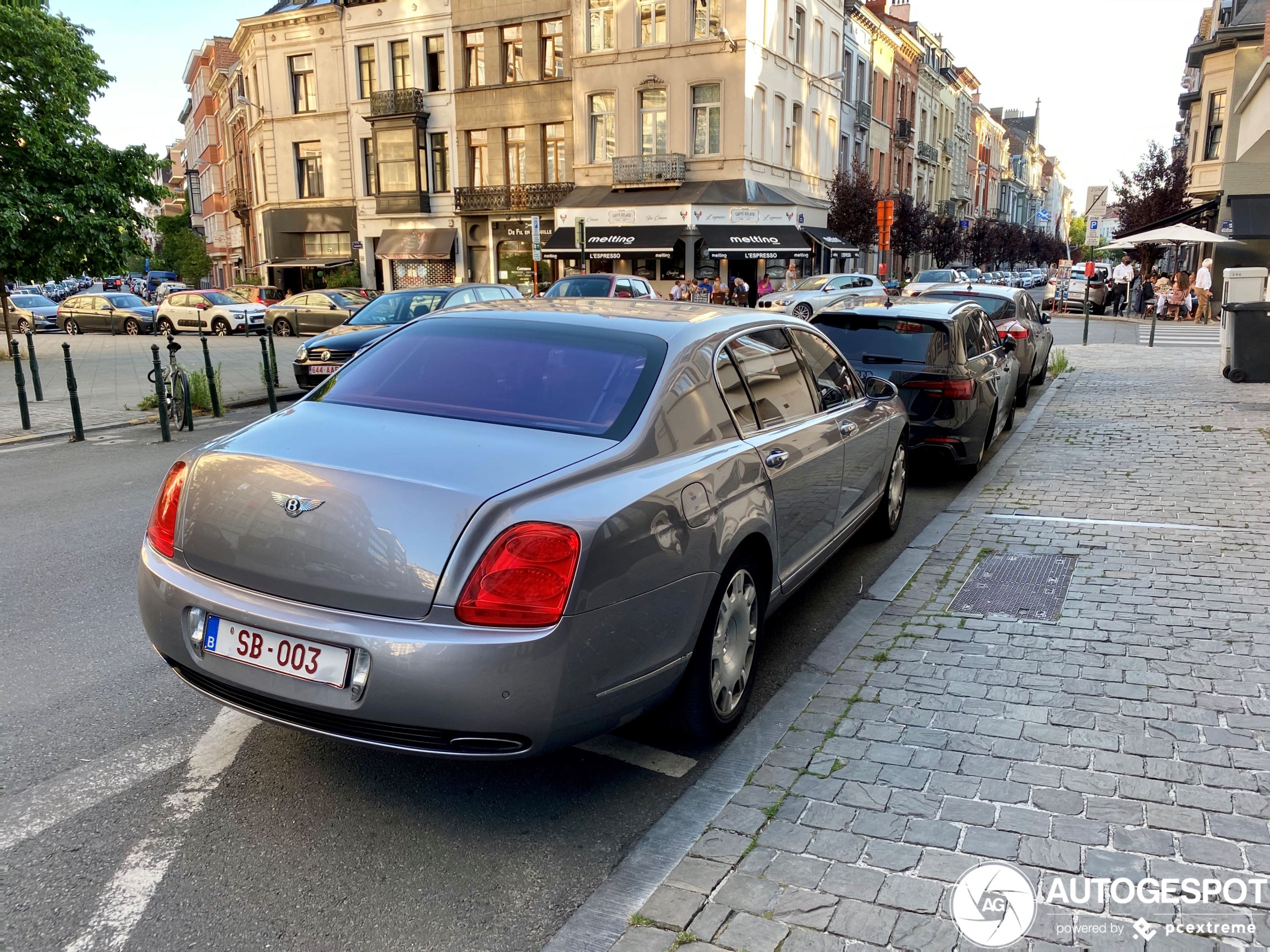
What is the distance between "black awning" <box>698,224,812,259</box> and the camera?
34312mm

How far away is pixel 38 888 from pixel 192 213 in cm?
9402

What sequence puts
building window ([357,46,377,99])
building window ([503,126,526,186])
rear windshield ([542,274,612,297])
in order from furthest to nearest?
building window ([357,46,377,99])
building window ([503,126,526,186])
rear windshield ([542,274,612,297])

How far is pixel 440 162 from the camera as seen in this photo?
1639 inches

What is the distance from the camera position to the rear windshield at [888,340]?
8.04 metres

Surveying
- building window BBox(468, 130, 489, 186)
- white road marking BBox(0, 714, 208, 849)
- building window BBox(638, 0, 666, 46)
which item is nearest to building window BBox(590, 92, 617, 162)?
building window BBox(638, 0, 666, 46)

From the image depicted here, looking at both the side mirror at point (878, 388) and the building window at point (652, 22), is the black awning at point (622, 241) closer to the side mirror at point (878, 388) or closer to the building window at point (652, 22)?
the building window at point (652, 22)

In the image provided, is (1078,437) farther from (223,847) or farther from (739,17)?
(739,17)

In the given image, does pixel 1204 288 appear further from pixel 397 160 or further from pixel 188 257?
pixel 188 257

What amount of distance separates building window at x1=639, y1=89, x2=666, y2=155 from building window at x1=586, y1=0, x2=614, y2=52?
97.4 inches

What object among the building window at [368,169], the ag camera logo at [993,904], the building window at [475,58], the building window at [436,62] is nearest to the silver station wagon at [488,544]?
the ag camera logo at [993,904]

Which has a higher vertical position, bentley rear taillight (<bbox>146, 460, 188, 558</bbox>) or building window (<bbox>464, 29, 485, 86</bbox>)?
building window (<bbox>464, 29, 485, 86</bbox>)

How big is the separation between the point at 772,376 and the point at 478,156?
3924 cm

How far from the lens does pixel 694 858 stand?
2914 mm

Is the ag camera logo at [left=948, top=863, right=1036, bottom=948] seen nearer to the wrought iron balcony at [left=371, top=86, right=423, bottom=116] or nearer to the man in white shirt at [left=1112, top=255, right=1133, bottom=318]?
the man in white shirt at [left=1112, top=255, right=1133, bottom=318]
